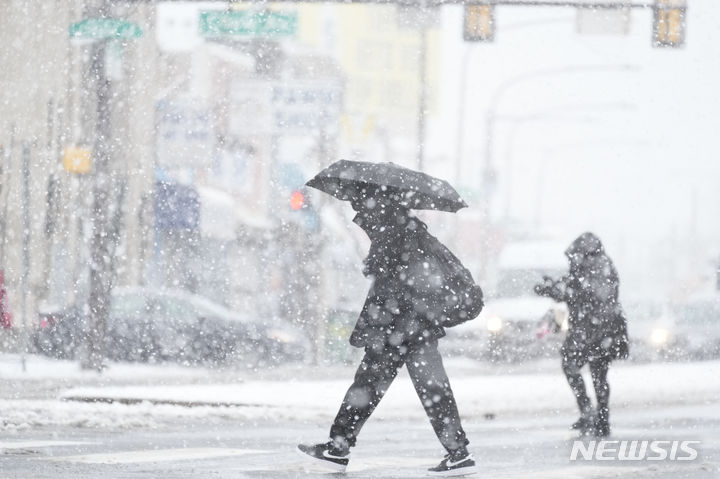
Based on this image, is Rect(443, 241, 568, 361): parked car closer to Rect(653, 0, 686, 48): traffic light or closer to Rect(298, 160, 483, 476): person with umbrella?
Rect(653, 0, 686, 48): traffic light

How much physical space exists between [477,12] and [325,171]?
9.89 meters

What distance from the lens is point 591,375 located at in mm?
11234

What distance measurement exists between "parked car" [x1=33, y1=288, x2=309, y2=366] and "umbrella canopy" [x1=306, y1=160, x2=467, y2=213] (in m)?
12.4

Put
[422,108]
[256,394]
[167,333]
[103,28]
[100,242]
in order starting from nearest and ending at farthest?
[256,394], [103,28], [100,242], [167,333], [422,108]

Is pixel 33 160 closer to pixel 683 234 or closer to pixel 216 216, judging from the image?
pixel 216 216

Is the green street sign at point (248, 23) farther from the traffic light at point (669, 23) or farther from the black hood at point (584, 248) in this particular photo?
the black hood at point (584, 248)

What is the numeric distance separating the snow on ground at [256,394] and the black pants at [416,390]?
4.04 m

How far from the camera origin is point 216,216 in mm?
35375

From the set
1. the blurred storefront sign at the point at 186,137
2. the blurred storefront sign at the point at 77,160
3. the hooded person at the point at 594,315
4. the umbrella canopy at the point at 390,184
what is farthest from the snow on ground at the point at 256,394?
the blurred storefront sign at the point at 186,137

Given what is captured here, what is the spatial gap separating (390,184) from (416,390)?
1050mm

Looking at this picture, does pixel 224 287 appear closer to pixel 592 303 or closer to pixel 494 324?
pixel 494 324

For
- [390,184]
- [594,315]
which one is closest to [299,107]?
[594,315]

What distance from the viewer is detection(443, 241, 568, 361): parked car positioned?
23.2m

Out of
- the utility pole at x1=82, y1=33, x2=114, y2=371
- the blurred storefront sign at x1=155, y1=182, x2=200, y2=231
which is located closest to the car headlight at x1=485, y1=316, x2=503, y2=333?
the utility pole at x1=82, y1=33, x2=114, y2=371
